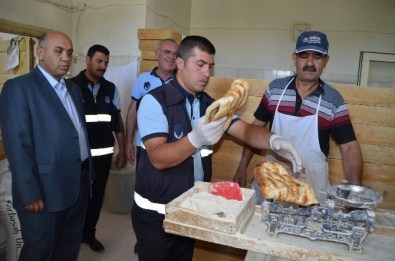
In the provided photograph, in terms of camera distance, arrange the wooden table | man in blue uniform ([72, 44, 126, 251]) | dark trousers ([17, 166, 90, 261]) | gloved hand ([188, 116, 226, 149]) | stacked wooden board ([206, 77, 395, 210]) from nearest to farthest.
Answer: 1. the wooden table
2. gloved hand ([188, 116, 226, 149])
3. dark trousers ([17, 166, 90, 261])
4. stacked wooden board ([206, 77, 395, 210])
5. man in blue uniform ([72, 44, 126, 251])

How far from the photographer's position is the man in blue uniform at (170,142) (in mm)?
1475

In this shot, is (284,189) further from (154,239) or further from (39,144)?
(39,144)

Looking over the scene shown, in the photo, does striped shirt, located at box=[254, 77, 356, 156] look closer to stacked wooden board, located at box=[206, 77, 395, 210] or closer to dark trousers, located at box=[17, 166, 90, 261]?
stacked wooden board, located at box=[206, 77, 395, 210]

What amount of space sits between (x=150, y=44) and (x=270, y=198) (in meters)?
2.56

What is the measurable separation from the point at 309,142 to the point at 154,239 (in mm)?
1064

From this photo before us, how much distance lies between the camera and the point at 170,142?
1.50 m

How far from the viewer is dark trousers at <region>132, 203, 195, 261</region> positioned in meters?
1.60

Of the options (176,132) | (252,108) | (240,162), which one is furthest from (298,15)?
(176,132)

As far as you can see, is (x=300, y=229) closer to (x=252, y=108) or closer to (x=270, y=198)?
(x=270, y=198)

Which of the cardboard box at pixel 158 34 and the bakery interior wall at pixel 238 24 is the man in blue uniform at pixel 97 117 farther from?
the bakery interior wall at pixel 238 24

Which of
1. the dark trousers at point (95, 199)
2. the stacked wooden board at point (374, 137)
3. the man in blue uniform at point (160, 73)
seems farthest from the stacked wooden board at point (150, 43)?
the stacked wooden board at point (374, 137)

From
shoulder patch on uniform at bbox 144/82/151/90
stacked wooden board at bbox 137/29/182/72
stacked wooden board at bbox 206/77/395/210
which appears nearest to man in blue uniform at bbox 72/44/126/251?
shoulder patch on uniform at bbox 144/82/151/90

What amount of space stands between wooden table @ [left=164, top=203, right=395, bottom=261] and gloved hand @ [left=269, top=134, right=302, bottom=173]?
49 cm

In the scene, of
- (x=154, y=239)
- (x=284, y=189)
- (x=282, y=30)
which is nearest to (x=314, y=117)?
(x=284, y=189)
